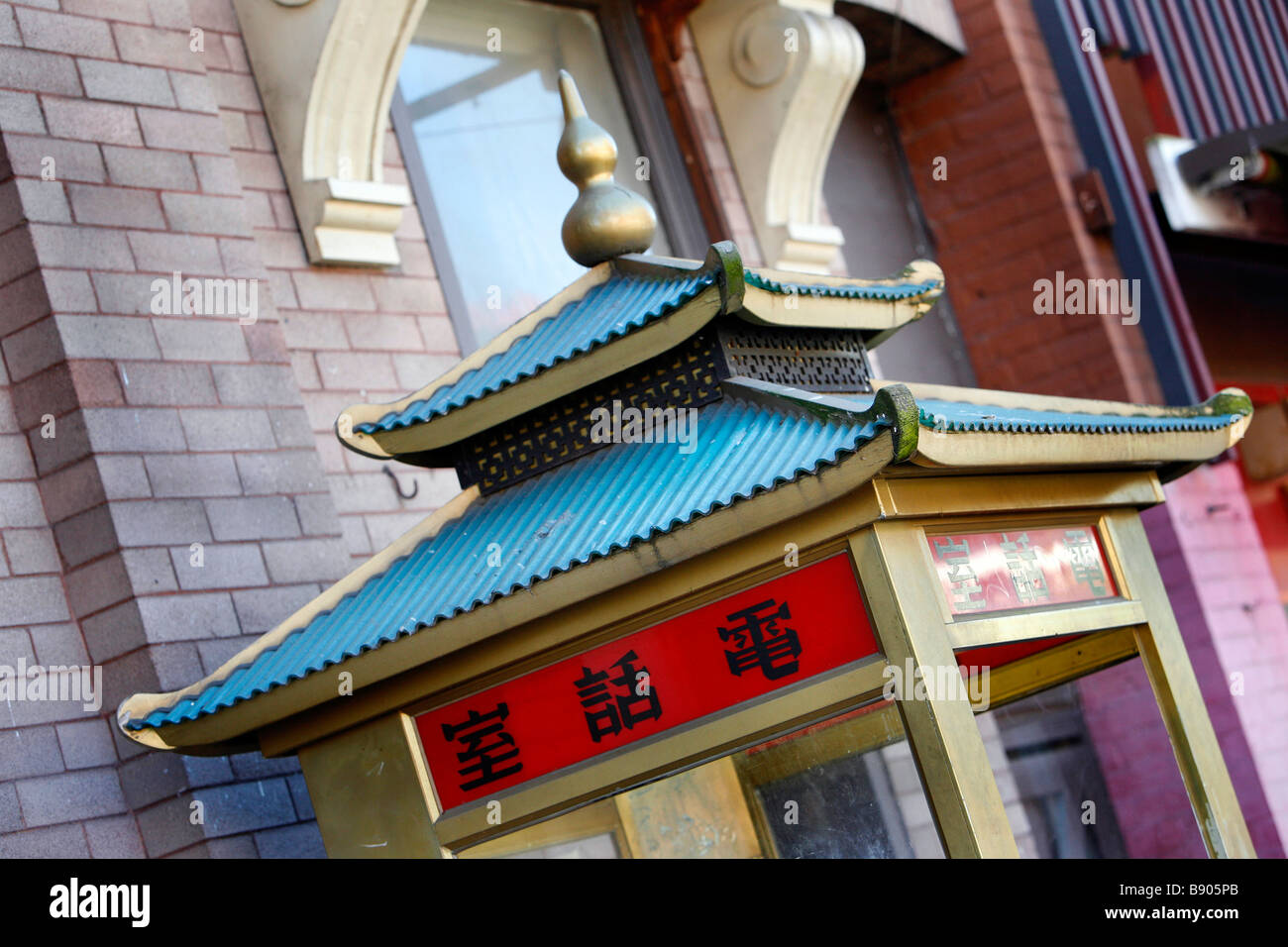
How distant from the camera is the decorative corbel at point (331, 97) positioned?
6.43 m

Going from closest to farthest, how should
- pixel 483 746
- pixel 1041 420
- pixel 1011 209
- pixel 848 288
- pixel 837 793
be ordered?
pixel 483 746, pixel 1041 420, pixel 848 288, pixel 837 793, pixel 1011 209

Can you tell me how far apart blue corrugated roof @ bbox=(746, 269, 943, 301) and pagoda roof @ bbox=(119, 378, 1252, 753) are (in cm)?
30

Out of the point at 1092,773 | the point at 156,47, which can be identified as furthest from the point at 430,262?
the point at 1092,773

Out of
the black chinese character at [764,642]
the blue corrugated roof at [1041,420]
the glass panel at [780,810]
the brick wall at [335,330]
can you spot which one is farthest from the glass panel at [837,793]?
the brick wall at [335,330]

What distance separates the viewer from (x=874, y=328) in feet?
17.3

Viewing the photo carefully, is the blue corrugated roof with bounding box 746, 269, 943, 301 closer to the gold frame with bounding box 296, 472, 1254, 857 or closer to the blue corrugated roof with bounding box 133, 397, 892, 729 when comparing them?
the blue corrugated roof with bounding box 133, 397, 892, 729

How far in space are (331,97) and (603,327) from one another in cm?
230

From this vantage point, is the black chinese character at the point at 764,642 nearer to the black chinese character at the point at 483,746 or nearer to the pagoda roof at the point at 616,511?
the pagoda roof at the point at 616,511

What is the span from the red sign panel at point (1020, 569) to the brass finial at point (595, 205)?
57.5 inches

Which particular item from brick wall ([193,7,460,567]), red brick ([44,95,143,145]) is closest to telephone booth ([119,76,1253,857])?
brick wall ([193,7,460,567])

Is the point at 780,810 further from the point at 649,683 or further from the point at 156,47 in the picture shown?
the point at 156,47

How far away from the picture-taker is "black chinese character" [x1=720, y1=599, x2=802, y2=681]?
167 inches

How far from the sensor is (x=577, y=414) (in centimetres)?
491
